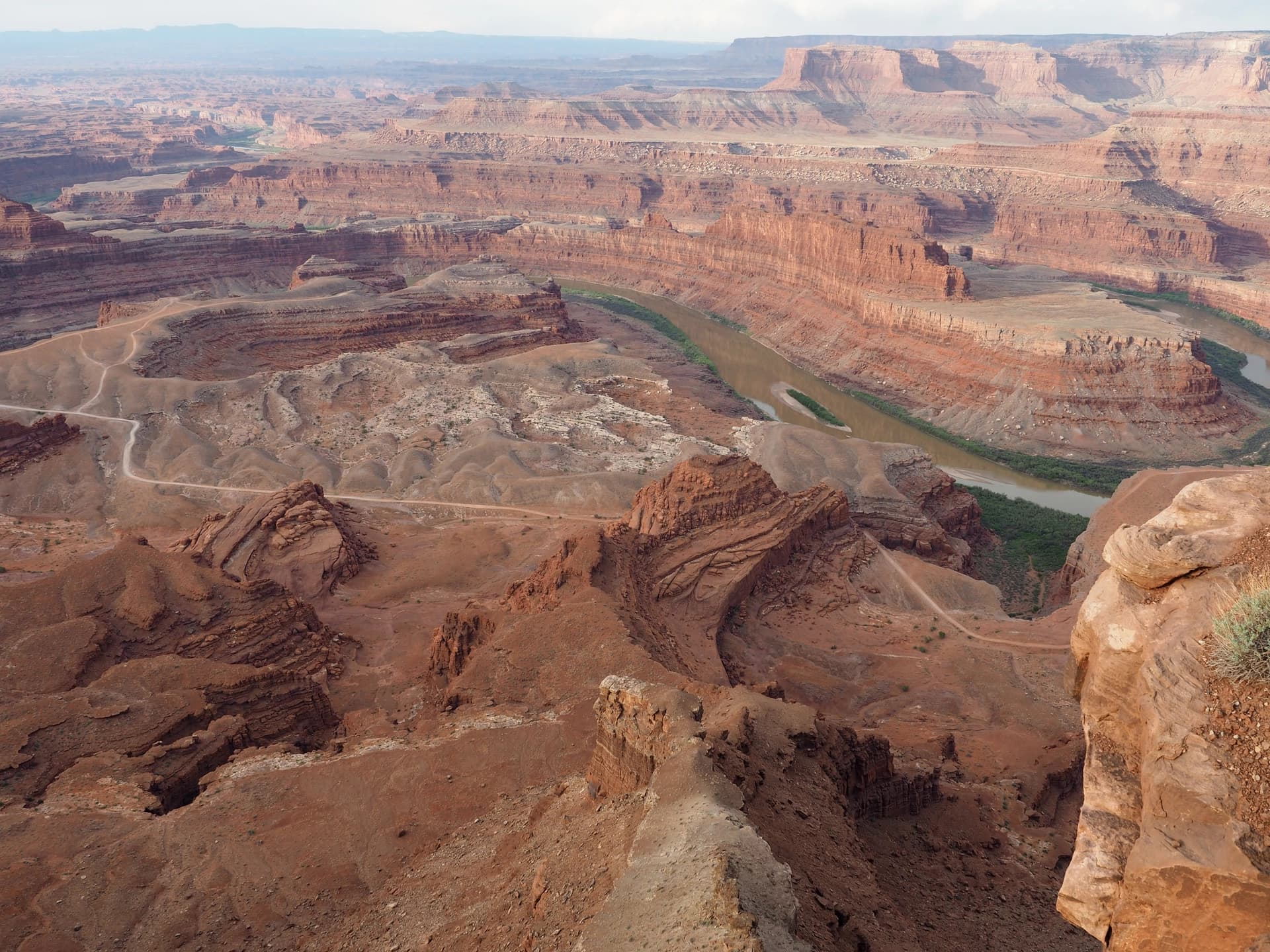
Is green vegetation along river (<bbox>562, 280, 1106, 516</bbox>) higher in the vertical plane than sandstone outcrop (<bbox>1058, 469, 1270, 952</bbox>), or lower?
lower

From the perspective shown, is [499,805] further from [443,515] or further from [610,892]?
[443,515]

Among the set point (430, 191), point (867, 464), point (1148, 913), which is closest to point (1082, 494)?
point (867, 464)

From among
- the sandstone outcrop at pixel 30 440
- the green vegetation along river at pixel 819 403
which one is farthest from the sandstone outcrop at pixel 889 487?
the sandstone outcrop at pixel 30 440

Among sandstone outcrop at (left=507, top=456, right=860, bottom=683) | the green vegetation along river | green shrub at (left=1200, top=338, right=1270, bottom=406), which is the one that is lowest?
the green vegetation along river

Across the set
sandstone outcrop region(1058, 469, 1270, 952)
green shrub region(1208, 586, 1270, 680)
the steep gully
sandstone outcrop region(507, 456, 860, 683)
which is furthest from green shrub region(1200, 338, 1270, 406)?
green shrub region(1208, 586, 1270, 680)

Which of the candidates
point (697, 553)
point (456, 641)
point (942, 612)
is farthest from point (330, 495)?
point (942, 612)

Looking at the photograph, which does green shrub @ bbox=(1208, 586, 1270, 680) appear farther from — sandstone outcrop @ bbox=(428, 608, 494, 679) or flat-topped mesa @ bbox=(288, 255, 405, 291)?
flat-topped mesa @ bbox=(288, 255, 405, 291)

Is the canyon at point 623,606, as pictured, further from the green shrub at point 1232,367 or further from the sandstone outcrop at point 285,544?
the green shrub at point 1232,367

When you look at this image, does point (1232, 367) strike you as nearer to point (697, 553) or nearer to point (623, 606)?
point (697, 553)
